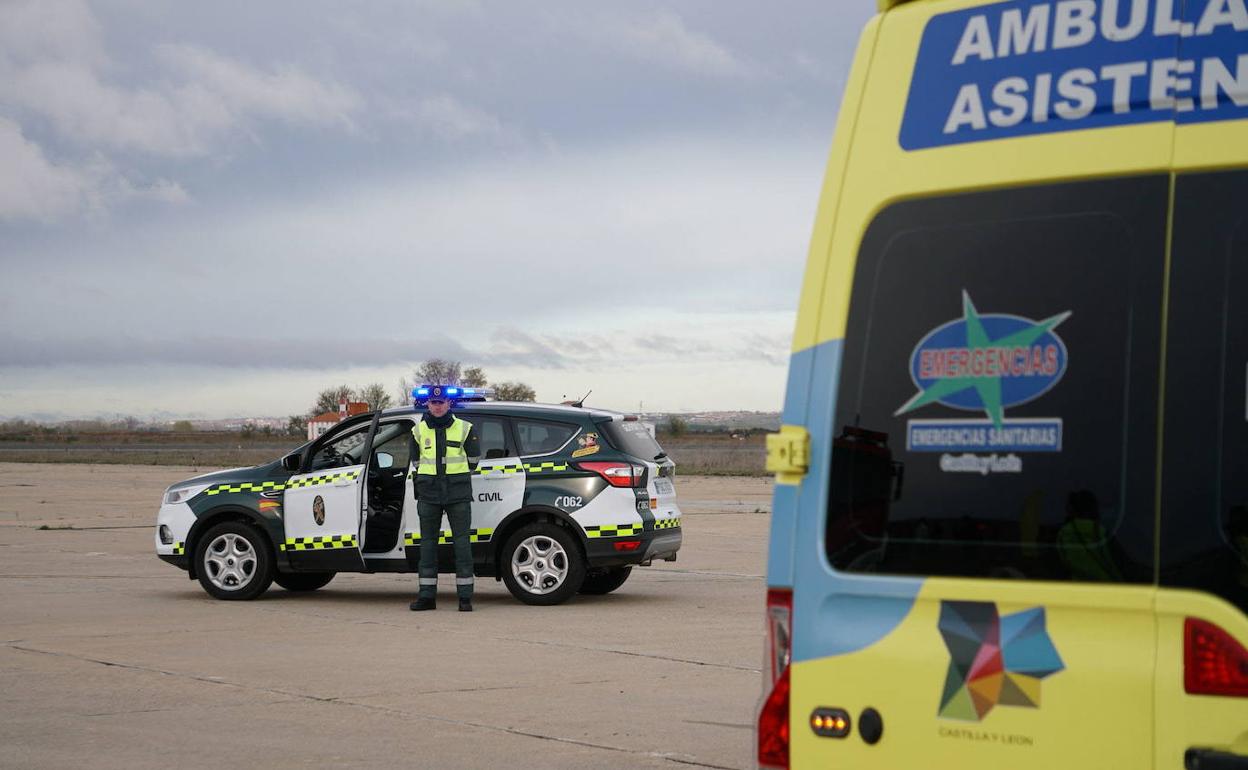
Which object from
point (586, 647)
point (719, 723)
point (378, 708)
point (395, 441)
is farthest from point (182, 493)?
point (719, 723)

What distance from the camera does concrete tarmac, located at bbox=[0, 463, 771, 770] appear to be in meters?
7.45

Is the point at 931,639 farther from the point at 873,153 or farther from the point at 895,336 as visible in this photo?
the point at 873,153

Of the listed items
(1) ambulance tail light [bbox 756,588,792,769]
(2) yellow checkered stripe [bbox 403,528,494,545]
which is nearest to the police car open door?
(2) yellow checkered stripe [bbox 403,528,494,545]

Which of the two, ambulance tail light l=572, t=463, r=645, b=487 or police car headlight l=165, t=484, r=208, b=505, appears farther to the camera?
police car headlight l=165, t=484, r=208, b=505

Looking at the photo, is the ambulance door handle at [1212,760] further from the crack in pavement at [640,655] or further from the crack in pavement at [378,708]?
the crack in pavement at [640,655]

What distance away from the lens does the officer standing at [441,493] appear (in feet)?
43.3

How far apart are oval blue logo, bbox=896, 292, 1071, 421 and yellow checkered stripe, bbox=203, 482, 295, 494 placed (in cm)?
1133

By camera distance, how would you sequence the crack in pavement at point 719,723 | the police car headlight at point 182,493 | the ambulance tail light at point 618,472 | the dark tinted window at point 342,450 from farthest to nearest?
the police car headlight at point 182,493
the dark tinted window at point 342,450
the ambulance tail light at point 618,472
the crack in pavement at point 719,723

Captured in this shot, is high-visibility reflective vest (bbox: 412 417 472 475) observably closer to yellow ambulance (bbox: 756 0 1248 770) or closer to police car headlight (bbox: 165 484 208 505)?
police car headlight (bbox: 165 484 208 505)

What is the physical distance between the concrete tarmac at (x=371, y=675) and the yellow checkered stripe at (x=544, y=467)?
1197 mm

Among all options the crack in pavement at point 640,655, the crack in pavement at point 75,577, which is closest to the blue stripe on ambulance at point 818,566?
the crack in pavement at point 640,655

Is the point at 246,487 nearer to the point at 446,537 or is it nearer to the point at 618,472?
the point at 446,537

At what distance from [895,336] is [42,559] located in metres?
16.8

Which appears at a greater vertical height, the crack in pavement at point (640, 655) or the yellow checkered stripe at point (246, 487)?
the yellow checkered stripe at point (246, 487)
